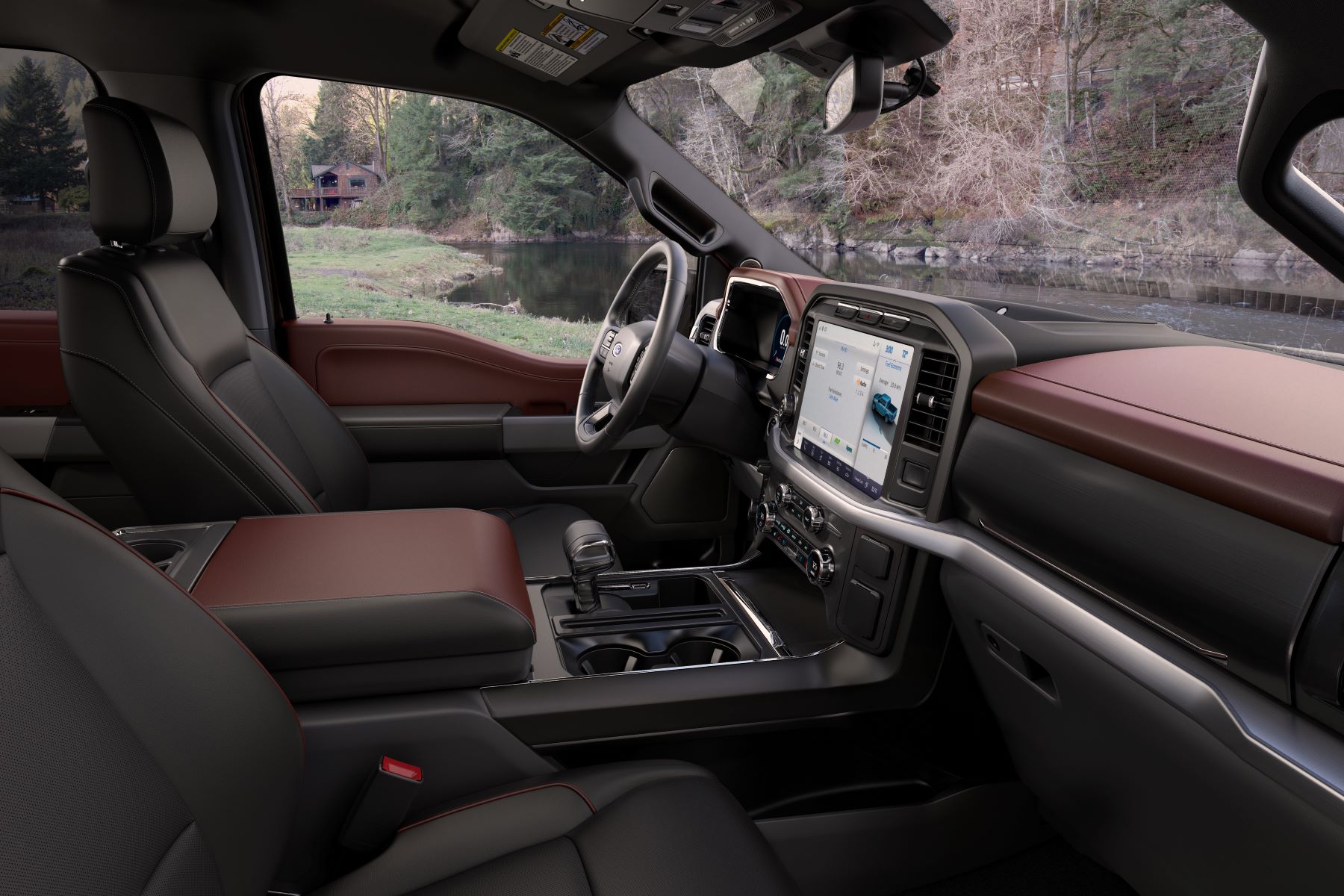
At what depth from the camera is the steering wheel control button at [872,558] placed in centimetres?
143

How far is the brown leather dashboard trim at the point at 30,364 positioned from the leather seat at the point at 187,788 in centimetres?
205

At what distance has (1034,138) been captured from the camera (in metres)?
1.69

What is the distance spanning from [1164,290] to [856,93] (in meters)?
0.78

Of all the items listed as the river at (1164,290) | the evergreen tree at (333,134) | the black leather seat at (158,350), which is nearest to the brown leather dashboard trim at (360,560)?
the black leather seat at (158,350)

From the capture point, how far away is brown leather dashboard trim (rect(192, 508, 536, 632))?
125 cm

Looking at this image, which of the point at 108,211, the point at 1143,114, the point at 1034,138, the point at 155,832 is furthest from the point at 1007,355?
the point at 108,211

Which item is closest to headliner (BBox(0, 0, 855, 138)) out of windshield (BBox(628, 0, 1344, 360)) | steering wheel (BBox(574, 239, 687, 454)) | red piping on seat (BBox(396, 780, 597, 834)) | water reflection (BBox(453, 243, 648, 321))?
windshield (BBox(628, 0, 1344, 360))

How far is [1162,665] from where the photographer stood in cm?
91

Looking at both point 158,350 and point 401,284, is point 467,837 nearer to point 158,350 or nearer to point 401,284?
point 158,350

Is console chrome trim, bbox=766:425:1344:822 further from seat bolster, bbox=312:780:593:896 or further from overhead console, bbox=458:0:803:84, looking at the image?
overhead console, bbox=458:0:803:84

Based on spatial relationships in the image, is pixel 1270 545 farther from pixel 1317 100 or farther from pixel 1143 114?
pixel 1143 114

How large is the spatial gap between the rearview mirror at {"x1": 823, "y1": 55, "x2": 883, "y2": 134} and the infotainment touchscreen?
1.80ft

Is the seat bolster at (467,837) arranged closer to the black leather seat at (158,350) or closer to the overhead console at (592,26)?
the black leather seat at (158,350)

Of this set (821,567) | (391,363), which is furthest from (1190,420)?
(391,363)
